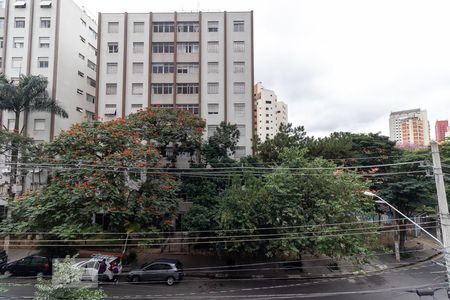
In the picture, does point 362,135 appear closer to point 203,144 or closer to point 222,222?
point 203,144

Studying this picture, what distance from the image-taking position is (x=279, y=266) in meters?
21.8

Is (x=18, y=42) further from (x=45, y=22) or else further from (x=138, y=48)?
(x=138, y=48)

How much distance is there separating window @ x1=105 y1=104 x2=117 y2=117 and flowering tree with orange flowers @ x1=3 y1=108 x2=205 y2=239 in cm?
1400

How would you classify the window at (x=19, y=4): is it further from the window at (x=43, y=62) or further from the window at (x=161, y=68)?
the window at (x=161, y=68)

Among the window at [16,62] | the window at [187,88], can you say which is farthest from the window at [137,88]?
the window at [16,62]

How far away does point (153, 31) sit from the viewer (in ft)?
114

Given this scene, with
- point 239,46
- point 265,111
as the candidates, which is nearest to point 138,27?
point 239,46

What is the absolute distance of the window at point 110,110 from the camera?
33.5 meters

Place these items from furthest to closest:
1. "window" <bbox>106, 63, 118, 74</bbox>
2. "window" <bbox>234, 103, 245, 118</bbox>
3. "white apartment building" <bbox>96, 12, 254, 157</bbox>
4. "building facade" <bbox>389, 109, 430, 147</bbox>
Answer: "building facade" <bbox>389, 109, 430, 147</bbox>
"window" <bbox>106, 63, 118, 74</bbox>
"white apartment building" <bbox>96, 12, 254, 157</bbox>
"window" <bbox>234, 103, 245, 118</bbox>

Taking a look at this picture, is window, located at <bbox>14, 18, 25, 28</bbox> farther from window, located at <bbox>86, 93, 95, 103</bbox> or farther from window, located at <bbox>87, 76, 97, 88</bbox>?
window, located at <bbox>86, 93, 95, 103</bbox>

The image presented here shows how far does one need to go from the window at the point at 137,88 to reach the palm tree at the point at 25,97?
305 inches

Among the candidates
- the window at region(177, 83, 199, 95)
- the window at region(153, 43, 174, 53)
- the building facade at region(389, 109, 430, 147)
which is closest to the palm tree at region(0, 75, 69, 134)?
the window at region(153, 43, 174, 53)

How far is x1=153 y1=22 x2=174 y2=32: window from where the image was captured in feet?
114

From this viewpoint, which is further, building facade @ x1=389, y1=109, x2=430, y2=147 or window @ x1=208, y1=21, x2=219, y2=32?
building facade @ x1=389, y1=109, x2=430, y2=147
